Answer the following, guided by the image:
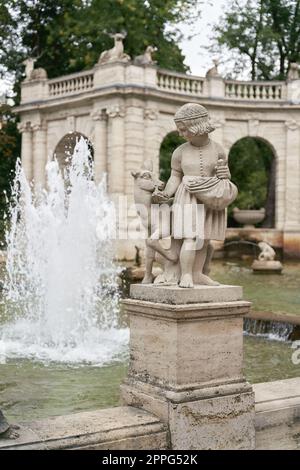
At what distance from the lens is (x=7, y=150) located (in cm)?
2792

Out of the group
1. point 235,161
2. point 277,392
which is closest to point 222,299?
point 277,392

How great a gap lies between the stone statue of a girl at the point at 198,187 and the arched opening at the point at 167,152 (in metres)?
22.1

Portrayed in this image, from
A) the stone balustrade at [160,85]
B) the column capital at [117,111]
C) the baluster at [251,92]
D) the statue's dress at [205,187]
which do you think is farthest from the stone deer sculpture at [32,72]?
the statue's dress at [205,187]

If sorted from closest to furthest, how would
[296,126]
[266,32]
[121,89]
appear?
[121,89] < [296,126] < [266,32]

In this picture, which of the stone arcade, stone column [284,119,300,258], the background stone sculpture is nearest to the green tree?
the stone arcade

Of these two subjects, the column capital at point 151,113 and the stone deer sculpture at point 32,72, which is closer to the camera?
the column capital at point 151,113

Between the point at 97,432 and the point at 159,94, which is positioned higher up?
the point at 159,94

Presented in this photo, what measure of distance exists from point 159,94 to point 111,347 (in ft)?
50.1

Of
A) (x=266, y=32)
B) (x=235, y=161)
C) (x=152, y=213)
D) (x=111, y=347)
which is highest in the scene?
(x=266, y=32)

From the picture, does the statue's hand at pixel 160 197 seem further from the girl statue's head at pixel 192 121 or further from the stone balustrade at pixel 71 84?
the stone balustrade at pixel 71 84

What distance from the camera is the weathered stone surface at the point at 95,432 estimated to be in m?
4.44

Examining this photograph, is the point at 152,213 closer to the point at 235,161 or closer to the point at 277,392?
the point at 277,392

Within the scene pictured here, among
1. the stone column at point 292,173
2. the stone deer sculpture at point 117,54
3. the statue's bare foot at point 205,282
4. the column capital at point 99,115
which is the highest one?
the stone deer sculpture at point 117,54
